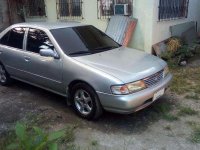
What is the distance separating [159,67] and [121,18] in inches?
145

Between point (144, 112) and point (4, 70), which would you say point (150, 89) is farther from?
point (4, 70)

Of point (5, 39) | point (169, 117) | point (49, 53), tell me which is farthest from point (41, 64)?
point (169, 117)

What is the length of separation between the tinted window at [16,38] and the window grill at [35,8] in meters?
4.35

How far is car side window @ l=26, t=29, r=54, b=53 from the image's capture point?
5162mm

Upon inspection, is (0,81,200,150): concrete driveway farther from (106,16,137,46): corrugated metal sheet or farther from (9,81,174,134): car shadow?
(106,16,137,46): corrugated metal sheet

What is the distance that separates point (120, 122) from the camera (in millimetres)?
4613

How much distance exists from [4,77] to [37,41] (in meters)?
1.66

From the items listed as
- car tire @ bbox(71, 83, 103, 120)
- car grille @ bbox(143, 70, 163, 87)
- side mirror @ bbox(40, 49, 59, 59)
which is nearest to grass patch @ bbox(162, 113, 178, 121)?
car grille @ bbox(143, 70, 163, 87)

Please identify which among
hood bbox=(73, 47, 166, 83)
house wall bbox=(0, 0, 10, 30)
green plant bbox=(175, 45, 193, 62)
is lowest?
green plant bbox=(175, 45, 193, 62)

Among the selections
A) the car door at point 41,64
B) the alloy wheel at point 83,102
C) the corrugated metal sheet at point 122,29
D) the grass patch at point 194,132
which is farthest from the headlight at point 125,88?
the corrugated metal sheet at point 122,29

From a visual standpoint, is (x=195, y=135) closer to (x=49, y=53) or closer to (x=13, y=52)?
(x=49, y=53)

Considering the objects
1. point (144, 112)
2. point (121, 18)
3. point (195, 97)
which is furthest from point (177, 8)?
point (144, 112)

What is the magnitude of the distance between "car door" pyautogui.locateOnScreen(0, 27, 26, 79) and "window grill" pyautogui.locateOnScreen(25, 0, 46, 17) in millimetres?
4253

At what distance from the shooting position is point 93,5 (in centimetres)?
885
